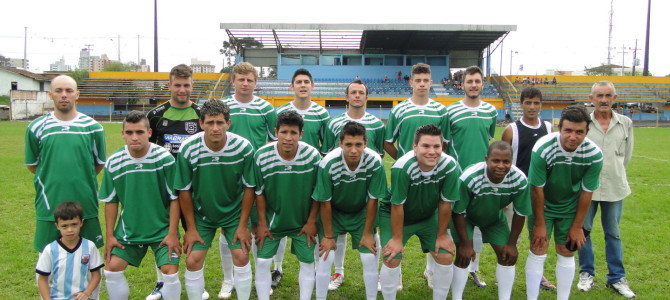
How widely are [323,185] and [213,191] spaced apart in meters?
0.90

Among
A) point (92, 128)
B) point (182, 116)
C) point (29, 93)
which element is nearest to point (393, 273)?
point (182, 116)

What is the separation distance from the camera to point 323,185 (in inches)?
148

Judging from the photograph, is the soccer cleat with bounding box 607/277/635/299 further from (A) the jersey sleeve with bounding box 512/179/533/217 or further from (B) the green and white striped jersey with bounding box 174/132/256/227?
(B) the green and white striped jersey with bounding box 174/132/256/227

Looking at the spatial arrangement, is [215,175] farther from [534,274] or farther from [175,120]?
[534,274]

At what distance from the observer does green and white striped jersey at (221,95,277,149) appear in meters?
4.58

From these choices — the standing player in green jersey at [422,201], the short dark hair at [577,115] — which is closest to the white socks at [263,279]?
the standing player in green jersey at [422,201]

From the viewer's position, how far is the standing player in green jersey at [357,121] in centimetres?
457

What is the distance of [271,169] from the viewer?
3.79m

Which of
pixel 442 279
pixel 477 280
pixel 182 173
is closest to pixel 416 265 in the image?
pixel 477 280

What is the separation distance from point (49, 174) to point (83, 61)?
91.2 meters

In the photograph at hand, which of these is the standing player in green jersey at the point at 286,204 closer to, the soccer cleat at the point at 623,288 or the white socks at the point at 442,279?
the white socks at the point at 442,279

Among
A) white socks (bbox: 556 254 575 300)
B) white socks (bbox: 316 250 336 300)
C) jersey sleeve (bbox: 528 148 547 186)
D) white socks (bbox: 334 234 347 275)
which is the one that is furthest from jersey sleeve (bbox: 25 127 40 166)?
white socks (bbox: 556 254 575 300)

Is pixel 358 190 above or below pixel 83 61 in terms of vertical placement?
below

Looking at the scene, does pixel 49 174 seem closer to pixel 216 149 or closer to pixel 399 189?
pixel 216 149
